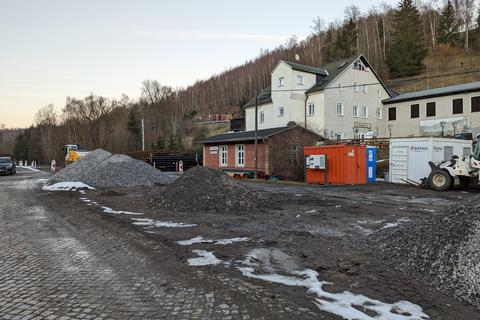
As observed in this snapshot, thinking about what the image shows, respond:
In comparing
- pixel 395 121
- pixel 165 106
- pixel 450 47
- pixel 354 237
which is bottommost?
pixel 354 237

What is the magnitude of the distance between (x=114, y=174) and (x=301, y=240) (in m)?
16.2

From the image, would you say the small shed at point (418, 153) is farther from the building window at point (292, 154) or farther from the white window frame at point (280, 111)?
the white window frame at point (280, 111)

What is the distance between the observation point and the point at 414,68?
6266 centimetres

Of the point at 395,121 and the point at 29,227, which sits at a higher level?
the point at 395,121

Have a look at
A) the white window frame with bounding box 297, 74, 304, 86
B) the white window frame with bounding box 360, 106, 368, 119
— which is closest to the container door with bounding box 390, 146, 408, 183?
the white window frame with bounding box 297, 74, 304, 86

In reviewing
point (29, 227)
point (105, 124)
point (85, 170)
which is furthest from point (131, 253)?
point (105, 124)

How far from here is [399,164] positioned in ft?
74.9

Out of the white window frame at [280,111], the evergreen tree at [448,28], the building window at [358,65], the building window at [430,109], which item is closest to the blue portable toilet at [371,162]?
the white window frame at [280,111]

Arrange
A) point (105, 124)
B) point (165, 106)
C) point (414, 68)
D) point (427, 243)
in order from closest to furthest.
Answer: point (427, 243) < point (414, 68) < point (105, 124) < point (165, 106)

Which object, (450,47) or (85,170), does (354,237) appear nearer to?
(85,170)

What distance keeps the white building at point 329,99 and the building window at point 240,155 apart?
35.9 ft

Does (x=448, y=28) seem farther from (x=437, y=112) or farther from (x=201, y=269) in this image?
(x=201, y=269)

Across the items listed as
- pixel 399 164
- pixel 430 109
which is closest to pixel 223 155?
pixel 399 164

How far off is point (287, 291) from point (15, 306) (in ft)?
10.9
